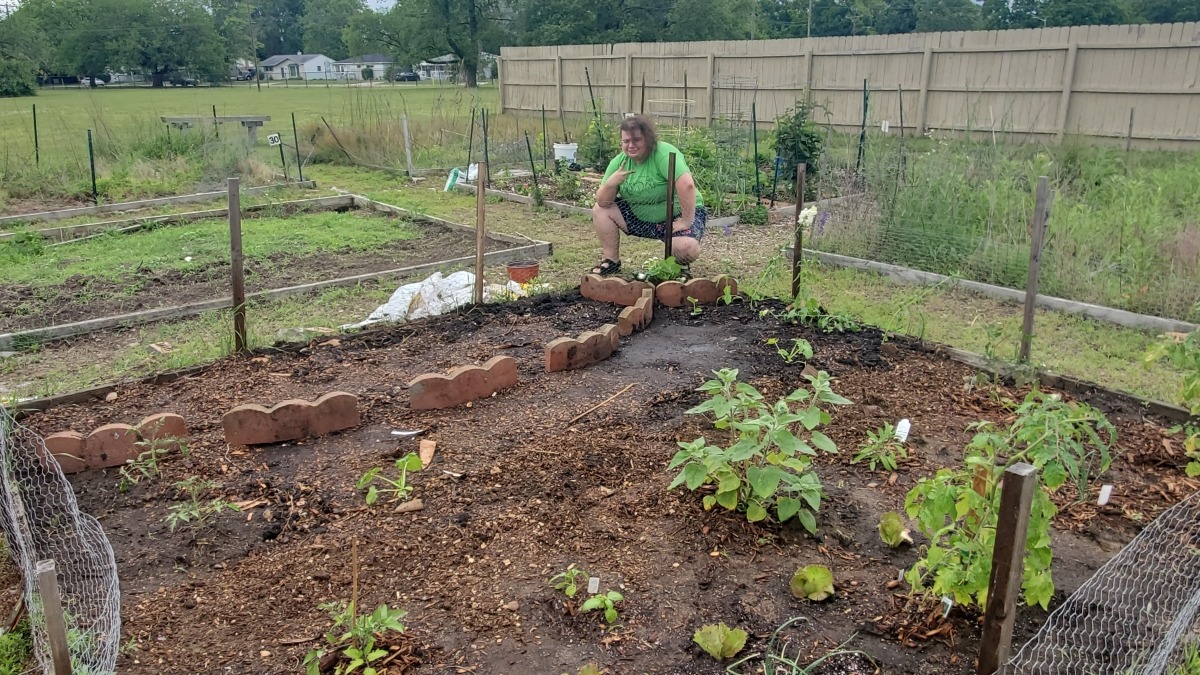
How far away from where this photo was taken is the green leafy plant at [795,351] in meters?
4.31

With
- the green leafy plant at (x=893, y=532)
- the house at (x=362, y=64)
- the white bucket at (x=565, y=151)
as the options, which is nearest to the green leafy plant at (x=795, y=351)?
the green leafy plant at (x=893, y=532)

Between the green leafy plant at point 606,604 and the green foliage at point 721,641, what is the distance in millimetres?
253

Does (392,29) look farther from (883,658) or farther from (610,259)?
(883,658)

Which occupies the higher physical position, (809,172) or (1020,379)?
(809,172)

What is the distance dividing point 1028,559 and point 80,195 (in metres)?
11.4

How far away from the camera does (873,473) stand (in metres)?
3.30

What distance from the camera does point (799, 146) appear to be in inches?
397

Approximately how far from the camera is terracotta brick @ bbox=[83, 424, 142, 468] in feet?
10.9

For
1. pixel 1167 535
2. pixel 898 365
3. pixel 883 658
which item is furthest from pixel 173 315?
pixel 1167 535

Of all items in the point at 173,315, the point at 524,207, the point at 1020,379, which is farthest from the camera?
the point at 524,207

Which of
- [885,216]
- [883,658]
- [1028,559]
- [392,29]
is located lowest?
[883,658]

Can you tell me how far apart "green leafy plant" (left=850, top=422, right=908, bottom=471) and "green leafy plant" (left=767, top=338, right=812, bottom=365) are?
0.87 m

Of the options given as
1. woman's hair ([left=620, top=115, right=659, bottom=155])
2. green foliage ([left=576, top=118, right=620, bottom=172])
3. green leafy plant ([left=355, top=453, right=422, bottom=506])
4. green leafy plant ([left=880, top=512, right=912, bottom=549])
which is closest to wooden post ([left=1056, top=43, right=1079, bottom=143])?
green foliage ([left=576, top=118, right=620, bottom=172])

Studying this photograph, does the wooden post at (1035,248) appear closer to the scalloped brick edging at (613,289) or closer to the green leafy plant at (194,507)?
the scalloped brick edging at (613,289)
